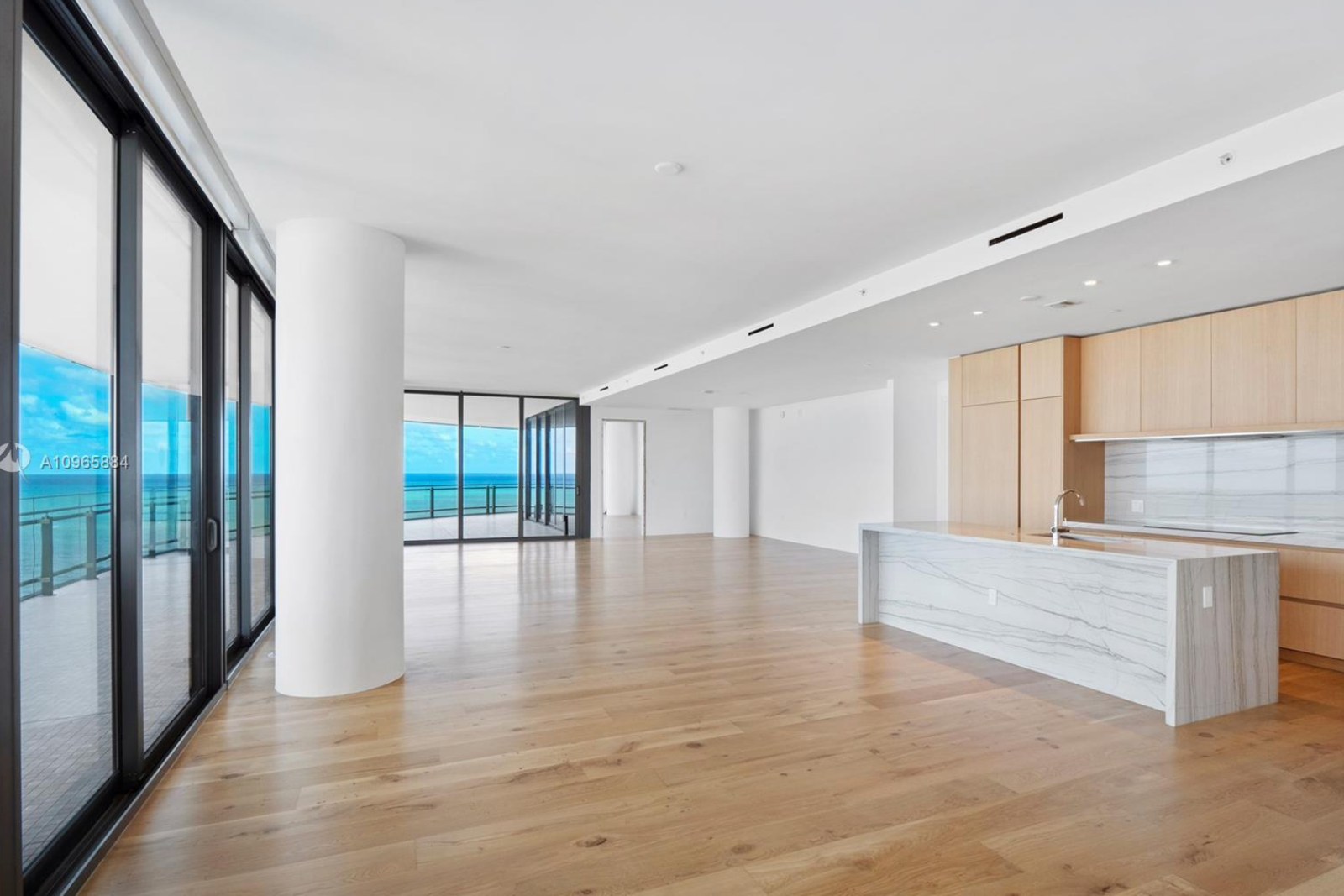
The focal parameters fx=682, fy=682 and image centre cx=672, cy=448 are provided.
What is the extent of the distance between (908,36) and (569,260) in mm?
2850

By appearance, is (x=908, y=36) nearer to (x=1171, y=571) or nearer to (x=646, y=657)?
(x=1171, y=571)

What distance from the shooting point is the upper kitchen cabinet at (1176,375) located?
17.4 ft

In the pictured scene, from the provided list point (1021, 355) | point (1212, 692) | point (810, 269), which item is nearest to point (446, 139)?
point (810, 269)

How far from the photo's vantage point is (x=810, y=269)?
15.9 ft

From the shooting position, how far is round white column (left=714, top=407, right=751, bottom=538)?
13.0 m

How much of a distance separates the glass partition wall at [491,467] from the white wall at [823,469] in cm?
357

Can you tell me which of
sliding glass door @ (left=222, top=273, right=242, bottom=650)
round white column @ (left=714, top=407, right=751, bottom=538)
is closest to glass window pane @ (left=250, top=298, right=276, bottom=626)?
sliding glass door @ (left=222, top=273, right=242, bottom=650)

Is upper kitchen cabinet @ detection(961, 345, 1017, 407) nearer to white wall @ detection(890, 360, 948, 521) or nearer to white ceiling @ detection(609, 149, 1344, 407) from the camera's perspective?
white ceiling @ detection(609, 149, 1344, 407)

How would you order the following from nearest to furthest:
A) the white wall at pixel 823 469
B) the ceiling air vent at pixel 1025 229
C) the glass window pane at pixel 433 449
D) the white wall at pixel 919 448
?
1. the ceiling air vent at pixel 1025 229
2. the white wall at pixel 919 448
3. the white wall at pixel 823 469
4. the glass window pane at pixel 433 449

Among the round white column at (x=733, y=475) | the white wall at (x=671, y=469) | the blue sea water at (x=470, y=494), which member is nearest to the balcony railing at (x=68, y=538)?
the blue sea water at (x=470, y=494)

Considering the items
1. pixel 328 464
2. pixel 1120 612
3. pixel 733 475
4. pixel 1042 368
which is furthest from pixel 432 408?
pixel 1120 612

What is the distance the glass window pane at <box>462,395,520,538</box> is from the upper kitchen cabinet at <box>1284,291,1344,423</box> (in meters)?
10.9

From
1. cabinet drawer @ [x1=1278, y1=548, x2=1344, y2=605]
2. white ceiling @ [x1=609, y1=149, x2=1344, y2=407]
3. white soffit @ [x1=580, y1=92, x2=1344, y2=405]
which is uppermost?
white soffit @ [x1=580, y1=92, x2=1344, y2=405]
